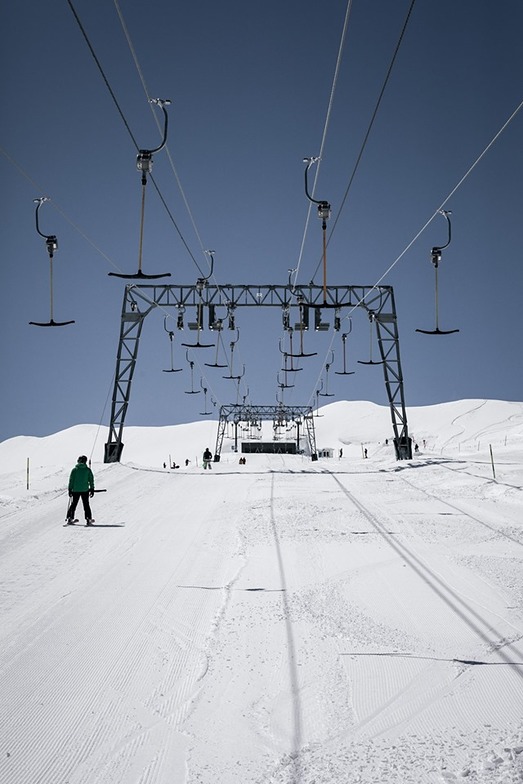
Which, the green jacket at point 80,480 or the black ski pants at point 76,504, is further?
the green jacket at point 80,480

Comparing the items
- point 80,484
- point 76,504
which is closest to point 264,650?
point 76,504

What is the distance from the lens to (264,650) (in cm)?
589

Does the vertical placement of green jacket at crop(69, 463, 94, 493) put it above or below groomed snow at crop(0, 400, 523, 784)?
above

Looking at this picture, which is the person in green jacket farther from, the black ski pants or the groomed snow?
the groomed snow

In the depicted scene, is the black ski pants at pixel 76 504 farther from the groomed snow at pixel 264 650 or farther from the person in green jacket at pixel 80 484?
the groomed snow at pixel 264 650

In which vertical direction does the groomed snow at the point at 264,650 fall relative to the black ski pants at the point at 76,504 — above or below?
below

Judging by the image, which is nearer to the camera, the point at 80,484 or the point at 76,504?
the point at 76,504

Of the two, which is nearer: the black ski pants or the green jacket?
the black ski pants

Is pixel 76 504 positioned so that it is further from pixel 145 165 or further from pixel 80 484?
pixel 145 165

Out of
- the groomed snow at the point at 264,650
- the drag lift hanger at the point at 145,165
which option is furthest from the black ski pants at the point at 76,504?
the drag lift hanger at the point at 145,165

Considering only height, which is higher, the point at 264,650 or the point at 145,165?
the point at 145,165

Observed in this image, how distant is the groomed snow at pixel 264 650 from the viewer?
4.05 metres

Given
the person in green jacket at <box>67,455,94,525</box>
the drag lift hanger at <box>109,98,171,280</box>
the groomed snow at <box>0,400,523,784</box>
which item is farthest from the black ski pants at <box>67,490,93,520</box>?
the drag lift hanger at <box>109,98,171,280</box>

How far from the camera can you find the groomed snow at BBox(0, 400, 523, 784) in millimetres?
4047
